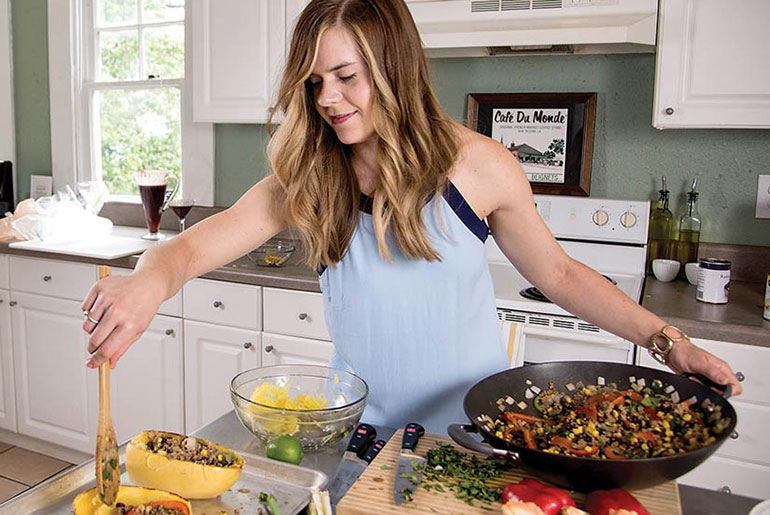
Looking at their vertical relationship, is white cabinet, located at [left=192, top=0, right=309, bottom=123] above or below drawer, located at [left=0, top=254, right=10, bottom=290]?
above

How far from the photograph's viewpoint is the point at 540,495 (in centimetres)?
85

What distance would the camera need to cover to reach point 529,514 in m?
0.81

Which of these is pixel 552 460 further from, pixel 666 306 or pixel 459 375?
pixel 666 306

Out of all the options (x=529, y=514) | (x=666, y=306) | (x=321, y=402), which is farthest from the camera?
(x=666, y=306)

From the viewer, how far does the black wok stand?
842mm

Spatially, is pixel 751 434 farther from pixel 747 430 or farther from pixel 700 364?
pixel 700 364

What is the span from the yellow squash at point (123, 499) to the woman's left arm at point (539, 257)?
0.78 metres

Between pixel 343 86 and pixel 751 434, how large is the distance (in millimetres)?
1531

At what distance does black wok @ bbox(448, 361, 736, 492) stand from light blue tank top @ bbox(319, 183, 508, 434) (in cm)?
31

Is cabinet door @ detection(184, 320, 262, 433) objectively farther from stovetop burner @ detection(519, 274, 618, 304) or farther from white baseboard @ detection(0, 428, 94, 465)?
stovetop burner @ detection(519, 274, 618, 304)

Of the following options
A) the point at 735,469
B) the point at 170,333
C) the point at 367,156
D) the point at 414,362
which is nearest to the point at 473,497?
the point at 414,362

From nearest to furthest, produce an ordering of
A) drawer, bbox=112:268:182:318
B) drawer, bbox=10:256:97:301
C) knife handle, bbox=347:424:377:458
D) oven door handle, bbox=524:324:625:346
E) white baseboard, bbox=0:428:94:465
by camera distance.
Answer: knife handle, bbox=347:424:377:458 < oven door handle, bbox=524:324:625:346 < drawer, bbox=112:268:182:318 < drawer, bbox=10:256:97:301 < white baseboard, bbox=0:428:94:465

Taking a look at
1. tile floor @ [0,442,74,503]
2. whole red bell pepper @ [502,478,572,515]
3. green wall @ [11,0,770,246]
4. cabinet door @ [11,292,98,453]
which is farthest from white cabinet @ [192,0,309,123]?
whole red bell pepper @ [502,478,572,515]

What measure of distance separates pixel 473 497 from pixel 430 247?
0.56m
